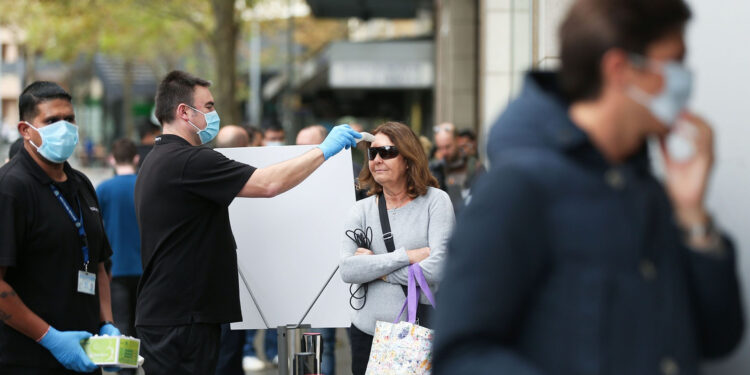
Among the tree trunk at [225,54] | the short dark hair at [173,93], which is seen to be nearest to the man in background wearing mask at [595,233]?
the short dark hair at [173,93]

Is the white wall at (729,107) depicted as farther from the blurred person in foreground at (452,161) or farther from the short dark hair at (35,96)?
the blurred person in foreground at (452,161)

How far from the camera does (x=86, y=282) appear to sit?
4.41 m

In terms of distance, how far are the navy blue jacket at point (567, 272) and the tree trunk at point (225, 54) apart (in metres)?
20.8

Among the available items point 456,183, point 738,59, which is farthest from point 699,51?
point 456,183

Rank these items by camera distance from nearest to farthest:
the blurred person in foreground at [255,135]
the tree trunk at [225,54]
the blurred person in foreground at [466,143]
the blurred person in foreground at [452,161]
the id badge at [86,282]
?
1. the id badge at [86,282]
2. the blurred person in foreground at [452,161]
3. the blurred person in foreground at [255,135]
4. the blurred person in foreground at [466,143]
5. the tree trunk at [225,54]

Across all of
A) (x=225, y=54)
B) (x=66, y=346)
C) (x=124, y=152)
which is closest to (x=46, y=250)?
(x=66, y=346)

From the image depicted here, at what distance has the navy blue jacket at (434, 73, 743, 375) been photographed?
1937 mm

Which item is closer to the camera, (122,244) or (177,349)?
(177,349)

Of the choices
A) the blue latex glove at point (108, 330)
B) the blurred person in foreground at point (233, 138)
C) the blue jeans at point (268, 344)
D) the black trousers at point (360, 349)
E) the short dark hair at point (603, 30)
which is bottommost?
the blue jeans at point (268, 344)

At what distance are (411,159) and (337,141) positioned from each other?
65 cm

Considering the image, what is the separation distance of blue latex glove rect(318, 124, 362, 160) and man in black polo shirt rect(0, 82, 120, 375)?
1178mm

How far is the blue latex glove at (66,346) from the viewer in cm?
414

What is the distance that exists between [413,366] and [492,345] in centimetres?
268

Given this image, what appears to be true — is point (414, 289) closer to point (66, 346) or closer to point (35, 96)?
point (66, 346)
